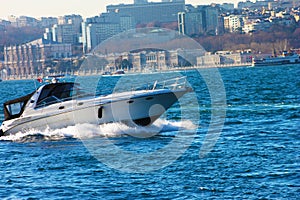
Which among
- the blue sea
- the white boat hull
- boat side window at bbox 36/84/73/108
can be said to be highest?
boat side window at bbox 36/84/73/108

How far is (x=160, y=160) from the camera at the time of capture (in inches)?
914

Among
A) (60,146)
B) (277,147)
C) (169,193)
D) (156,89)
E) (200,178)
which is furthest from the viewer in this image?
(156,89)

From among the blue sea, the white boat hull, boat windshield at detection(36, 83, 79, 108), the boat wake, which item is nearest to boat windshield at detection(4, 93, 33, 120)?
boat windshield at detection(36, 83, 79, 108)

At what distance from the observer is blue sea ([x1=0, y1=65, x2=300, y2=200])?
19.3 meters

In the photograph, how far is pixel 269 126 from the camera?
100 feet

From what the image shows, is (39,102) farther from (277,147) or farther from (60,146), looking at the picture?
(277,147)

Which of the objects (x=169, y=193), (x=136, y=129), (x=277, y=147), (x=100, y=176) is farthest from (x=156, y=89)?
(x=169, y=193)

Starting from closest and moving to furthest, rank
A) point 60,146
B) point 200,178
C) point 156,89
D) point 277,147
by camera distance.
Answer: point 200,178 → point 277,147 → point 60,146 → point 156,89

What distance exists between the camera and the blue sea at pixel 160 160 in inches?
759

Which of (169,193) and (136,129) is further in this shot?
(136,129)

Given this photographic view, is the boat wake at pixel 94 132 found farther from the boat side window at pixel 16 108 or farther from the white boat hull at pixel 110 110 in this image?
the boat side window at pixel 16 108

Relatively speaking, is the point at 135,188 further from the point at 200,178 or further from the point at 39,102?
the point at 39,102

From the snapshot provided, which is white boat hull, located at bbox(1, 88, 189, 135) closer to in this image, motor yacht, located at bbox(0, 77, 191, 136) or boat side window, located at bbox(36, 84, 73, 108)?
motor yacht, located at bbox(0, 77, 191, 136)

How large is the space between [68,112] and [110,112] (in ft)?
4.87
